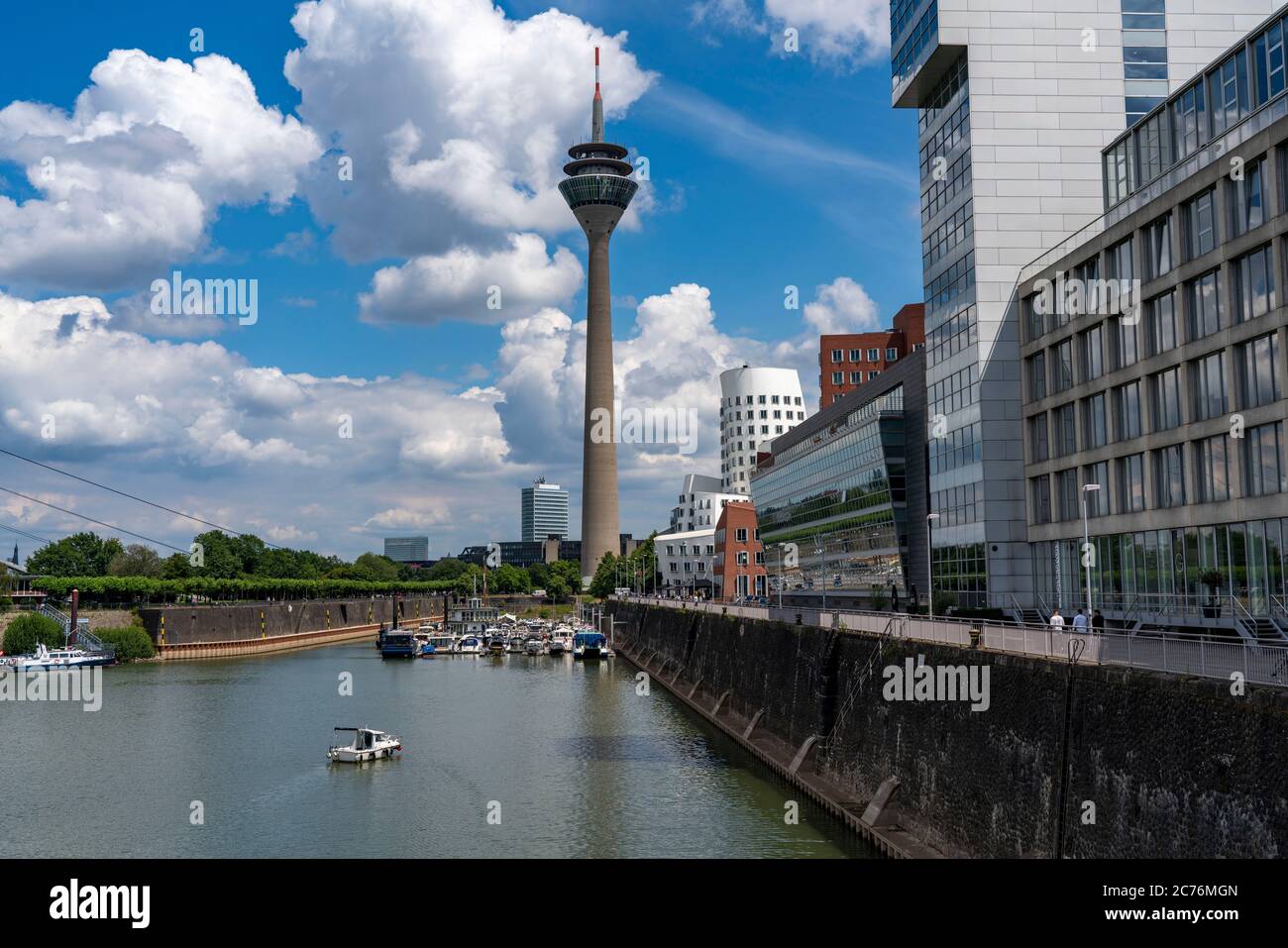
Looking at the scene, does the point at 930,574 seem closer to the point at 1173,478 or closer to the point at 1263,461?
the point at 1173,478

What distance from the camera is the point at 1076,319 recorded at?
47781mm

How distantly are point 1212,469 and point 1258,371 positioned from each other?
4563 mm

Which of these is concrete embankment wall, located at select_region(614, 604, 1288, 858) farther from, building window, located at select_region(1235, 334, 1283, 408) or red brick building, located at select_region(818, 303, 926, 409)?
red brick building, located at select_region(818, 303, 926, 409)

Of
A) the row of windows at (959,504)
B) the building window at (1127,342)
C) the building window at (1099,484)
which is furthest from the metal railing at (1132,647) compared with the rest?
the row of windows at (959,504)

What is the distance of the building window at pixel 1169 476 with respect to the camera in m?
41.5

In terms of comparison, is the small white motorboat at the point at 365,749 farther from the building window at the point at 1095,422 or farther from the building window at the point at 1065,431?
the building window at the point at 1095,422

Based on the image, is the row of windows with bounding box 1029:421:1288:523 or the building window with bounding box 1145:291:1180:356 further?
the building window with bounding box 1145:291:1180:356

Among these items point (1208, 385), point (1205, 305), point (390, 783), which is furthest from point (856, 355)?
point (390, 783)

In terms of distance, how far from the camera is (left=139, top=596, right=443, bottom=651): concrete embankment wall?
113 meters

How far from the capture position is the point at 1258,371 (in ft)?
119

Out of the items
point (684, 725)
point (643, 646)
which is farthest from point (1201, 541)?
point (643, 646)

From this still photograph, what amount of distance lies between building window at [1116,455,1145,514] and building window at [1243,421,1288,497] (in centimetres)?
665

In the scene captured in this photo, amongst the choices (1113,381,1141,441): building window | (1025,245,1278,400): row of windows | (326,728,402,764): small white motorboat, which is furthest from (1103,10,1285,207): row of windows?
(326,728,402,764): small white motorboat
